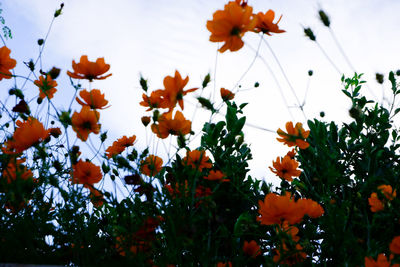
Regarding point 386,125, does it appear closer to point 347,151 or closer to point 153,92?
point 347,151

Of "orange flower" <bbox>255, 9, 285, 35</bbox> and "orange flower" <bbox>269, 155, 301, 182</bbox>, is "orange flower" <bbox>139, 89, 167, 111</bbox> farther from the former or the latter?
"orange flower" <bbox>269, 155, 301, 182</bbox>

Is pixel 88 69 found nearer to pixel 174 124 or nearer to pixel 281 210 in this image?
pixel 174 124

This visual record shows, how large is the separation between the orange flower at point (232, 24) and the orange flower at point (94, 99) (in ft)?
1.65

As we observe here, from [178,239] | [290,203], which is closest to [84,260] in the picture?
[178,239]

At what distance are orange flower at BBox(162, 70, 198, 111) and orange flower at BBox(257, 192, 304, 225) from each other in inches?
18.4

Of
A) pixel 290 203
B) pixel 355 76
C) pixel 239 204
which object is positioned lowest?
pixel 290 203

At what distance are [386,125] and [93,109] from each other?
1.73 m

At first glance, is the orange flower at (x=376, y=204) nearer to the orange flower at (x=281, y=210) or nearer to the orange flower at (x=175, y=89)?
the orange flower at (x=281, y=210)

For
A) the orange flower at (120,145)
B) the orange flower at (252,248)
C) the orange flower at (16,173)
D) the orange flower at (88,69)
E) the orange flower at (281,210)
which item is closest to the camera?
the orange flower at (16,173)

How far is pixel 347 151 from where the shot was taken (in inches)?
85.6

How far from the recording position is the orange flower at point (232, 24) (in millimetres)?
1120

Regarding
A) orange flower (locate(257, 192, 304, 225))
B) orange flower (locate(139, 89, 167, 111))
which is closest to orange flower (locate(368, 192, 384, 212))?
orange flower (locate(257, 192, 304, 225))

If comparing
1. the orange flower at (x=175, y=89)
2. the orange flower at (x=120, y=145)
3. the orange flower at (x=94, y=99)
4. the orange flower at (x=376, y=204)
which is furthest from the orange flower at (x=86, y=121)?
the orange flower at (x=376, y=204)

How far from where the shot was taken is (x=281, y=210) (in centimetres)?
122
